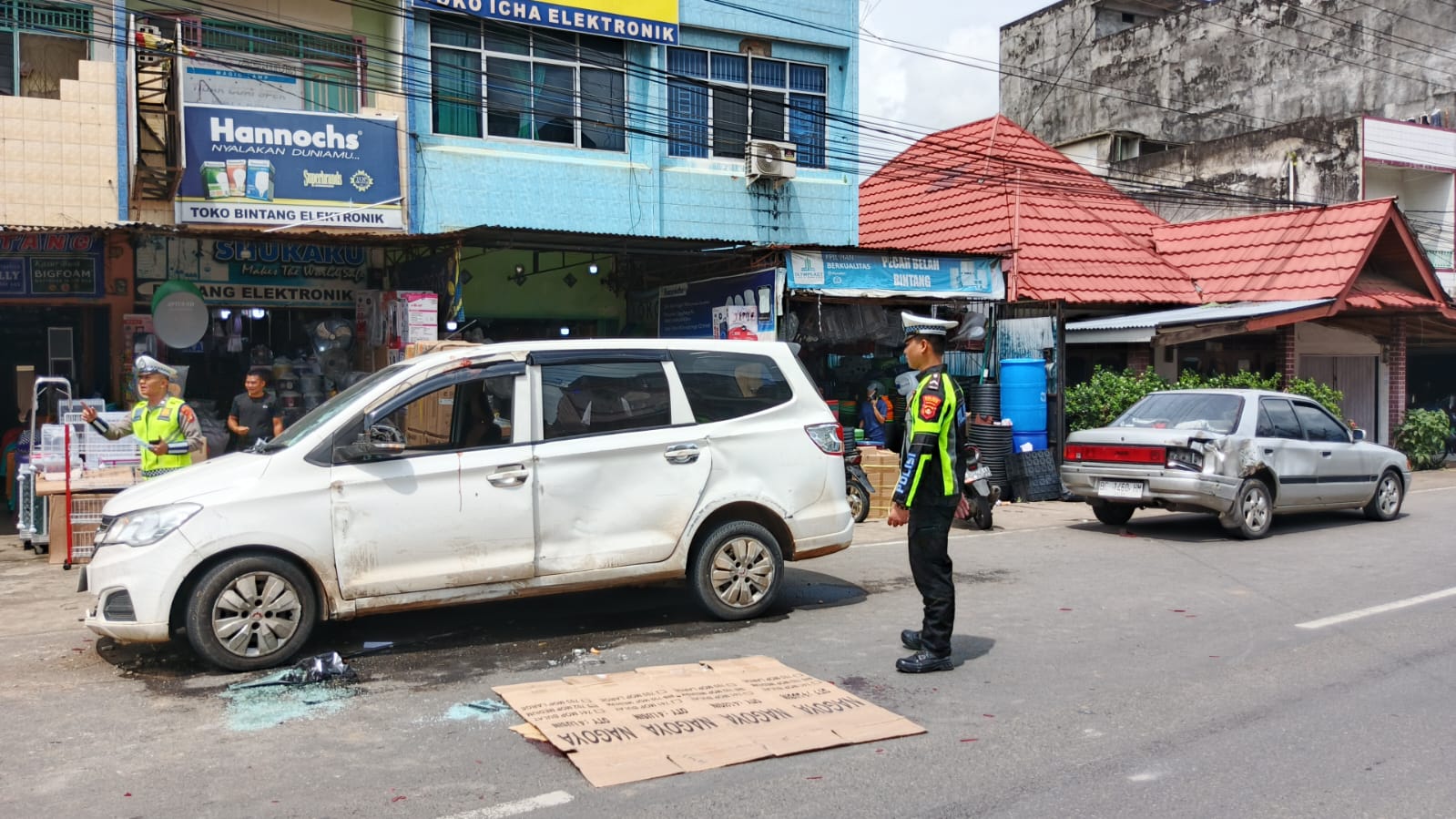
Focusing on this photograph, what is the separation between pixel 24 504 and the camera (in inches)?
436

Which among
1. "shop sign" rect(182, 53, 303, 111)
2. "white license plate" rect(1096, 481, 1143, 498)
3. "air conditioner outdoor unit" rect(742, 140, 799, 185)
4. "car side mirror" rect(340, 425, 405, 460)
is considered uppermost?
"shop sign" rect(182, 53, 303, 111)

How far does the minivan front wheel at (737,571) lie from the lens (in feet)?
25.1

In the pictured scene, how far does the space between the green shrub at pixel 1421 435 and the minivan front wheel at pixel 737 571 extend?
17909 mm

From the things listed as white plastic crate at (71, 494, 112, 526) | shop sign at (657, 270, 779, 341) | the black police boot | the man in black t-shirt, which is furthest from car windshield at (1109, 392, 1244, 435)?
white plastic crate at (71, 494, 112, 526)

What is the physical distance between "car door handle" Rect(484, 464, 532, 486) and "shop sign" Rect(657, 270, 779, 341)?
274 inches

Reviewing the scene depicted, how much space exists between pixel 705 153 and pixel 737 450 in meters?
9.78

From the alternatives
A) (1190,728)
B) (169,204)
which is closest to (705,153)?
(169,204)

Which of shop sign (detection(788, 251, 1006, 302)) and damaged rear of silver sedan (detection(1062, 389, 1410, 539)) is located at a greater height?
Answer: shop sign (detection(788, 251, 1006, 302))

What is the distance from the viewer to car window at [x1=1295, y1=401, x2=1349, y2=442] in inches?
501

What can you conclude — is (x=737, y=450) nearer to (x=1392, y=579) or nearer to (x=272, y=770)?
(x=272, y=770)

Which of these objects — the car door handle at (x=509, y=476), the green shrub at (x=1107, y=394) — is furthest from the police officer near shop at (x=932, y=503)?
the green shrub at (x=1107, y=394)

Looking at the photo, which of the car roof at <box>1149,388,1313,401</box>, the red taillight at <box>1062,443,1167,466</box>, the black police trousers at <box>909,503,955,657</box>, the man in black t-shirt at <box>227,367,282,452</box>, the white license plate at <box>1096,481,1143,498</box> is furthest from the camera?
the car roof at <box>1149,388,1313,401</box>

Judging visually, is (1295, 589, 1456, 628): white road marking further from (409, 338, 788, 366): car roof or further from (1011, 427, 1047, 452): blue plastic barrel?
(1011, 427, 1047, 452): blue plastic barrel

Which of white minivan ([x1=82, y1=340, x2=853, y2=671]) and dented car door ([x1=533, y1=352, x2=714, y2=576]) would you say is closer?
white minivan ([x1=82, y1=340, x2=853, y2=671])
